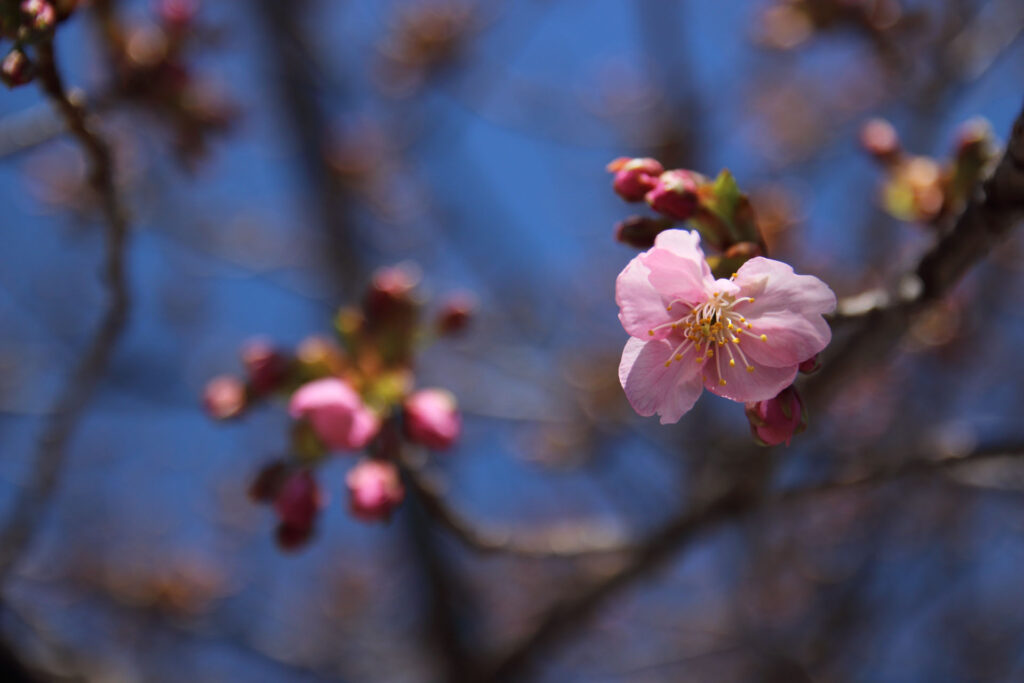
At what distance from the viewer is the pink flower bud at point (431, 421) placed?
165 centimetres

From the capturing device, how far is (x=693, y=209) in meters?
1.21

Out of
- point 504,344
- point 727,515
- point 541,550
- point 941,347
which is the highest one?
point 727,515

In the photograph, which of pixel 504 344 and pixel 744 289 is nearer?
pixel 744 289

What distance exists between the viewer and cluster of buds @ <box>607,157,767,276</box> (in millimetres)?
1184

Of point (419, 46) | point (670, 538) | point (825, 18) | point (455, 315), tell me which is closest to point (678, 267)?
point (455, 315)

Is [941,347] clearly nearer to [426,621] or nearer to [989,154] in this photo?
[989,154]

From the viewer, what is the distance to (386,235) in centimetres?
446

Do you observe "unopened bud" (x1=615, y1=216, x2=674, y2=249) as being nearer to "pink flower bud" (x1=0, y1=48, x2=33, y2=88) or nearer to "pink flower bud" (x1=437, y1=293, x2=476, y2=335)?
"pink flower bud" (x1=437, y1=293, x2=476, y2=335)

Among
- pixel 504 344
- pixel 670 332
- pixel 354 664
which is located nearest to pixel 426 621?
pixel 354 664

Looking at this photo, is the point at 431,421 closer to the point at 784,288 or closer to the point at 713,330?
the point at 713,330

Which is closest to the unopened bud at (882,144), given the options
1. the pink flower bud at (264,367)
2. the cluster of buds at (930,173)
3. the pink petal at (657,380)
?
the cluster of buds at (930,173)

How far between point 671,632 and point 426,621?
1.91 metres

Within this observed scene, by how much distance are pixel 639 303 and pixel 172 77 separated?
1.74m

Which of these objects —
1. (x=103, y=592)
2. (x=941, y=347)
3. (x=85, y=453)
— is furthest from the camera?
(x=85, y=453)
